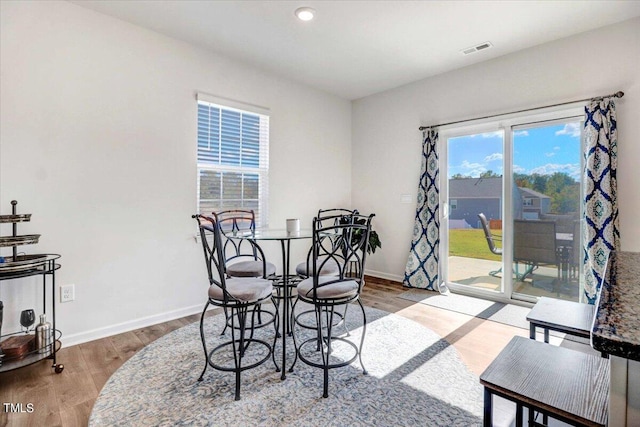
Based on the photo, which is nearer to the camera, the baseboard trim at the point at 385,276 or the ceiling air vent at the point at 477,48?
the ceiling air vent at the point at 477,48

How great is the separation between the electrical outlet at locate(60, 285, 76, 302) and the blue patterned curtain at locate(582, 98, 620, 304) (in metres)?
4.39

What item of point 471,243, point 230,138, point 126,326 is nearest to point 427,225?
point 471,243

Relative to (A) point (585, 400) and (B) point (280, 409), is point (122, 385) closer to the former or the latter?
(B) point (280, 409)

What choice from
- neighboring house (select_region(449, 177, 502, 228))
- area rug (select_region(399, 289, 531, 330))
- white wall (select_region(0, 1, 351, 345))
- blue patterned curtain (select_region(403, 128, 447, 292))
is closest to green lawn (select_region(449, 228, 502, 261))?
neighboring house (select_region(449, 177, 502, 228))

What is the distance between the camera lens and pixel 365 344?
8.15ft

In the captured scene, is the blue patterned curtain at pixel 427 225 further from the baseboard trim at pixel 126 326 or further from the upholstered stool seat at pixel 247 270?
the baseboard trim at pixel 126 326

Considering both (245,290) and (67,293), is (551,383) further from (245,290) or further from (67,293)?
(67,293)

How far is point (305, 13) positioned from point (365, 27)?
58 centimetres

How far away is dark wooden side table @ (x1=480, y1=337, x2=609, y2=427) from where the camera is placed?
920mm

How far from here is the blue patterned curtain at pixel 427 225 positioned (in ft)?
12.9

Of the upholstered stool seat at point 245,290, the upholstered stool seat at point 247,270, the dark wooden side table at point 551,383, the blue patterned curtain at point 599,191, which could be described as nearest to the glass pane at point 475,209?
the blue patterned curtain at point 599,191

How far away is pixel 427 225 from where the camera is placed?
4.01 m

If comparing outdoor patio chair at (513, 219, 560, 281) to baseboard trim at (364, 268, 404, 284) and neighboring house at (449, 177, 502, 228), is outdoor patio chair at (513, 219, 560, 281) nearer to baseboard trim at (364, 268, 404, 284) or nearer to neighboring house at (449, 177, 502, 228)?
neighboring house at (449, 177, 502, 228)

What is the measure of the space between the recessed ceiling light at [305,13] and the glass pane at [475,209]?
231 centimetres
